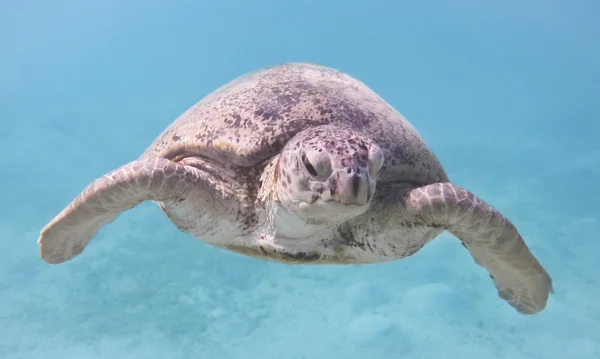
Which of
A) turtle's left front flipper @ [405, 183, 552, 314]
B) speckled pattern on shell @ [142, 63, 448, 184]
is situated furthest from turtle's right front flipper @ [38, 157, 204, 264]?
turtle's left front flipper @ [405, 183, 552, 314]

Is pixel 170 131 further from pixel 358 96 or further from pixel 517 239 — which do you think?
pixel 517 239

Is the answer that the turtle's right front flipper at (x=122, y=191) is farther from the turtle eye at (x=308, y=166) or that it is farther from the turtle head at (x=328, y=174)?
the turtle eye at (x=308, y=166)

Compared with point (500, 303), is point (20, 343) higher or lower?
lower

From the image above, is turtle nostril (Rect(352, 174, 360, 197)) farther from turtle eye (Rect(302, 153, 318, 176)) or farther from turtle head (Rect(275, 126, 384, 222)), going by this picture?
turtle eye (Rect(302, 153, 318, 176))

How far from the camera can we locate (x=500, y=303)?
390 inches

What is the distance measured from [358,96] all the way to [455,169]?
14.7 meters

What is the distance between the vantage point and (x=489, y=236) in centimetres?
326

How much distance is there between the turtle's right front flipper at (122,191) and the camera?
2.98m

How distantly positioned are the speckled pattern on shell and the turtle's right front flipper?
0.38 m

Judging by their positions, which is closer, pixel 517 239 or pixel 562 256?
pixel 517 239

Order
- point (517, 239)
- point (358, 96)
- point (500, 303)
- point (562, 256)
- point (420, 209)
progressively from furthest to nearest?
point (562, 256) → point (500, 303) → point (358, 96) → point (517, 239) → point (420, 209)

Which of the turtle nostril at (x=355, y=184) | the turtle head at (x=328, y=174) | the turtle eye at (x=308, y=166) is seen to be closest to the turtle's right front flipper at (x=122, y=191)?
the turtle head at (x=328, y=174)

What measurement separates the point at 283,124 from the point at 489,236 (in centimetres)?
160

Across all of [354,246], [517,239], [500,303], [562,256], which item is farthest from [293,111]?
[562,256]
